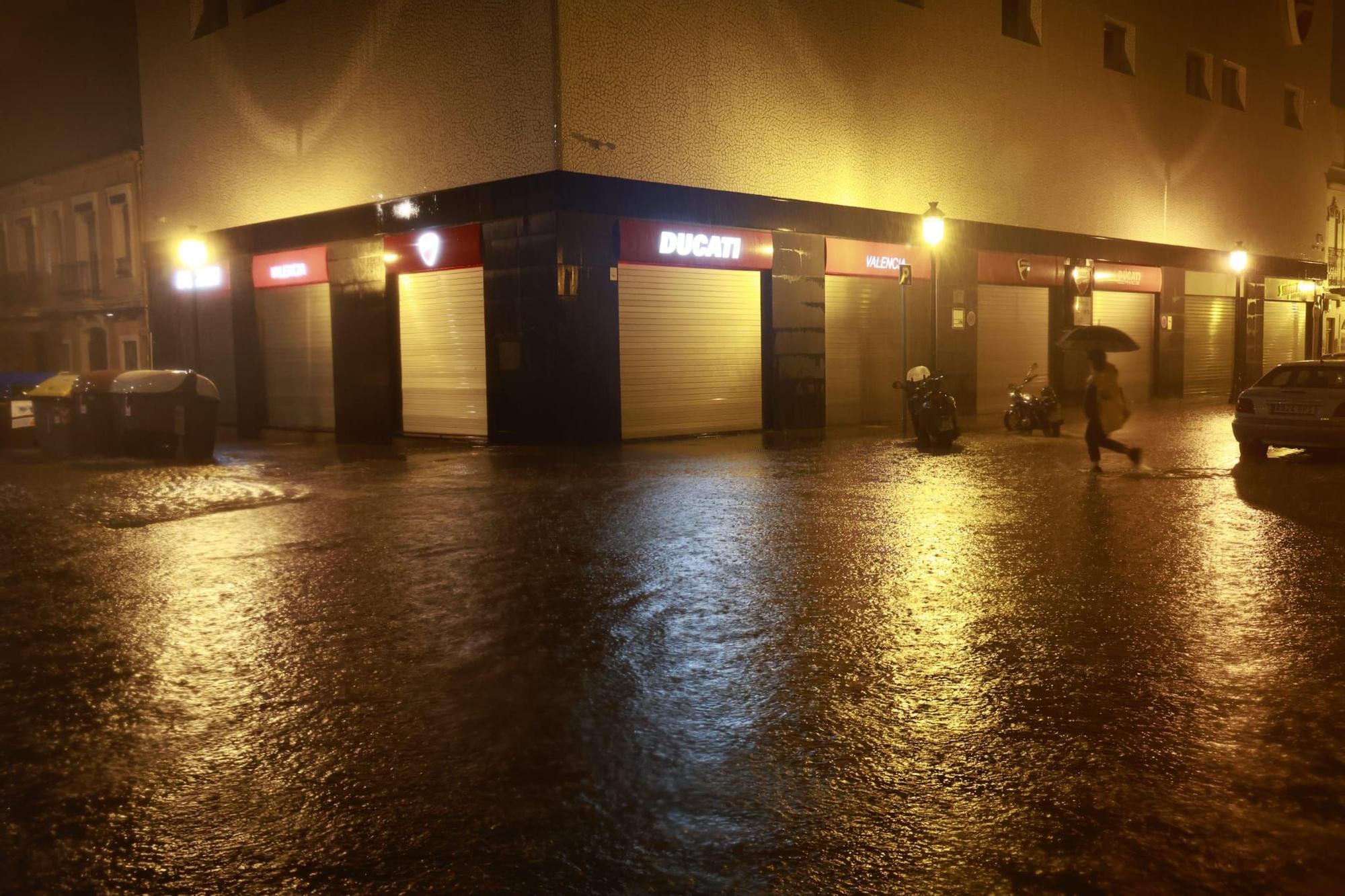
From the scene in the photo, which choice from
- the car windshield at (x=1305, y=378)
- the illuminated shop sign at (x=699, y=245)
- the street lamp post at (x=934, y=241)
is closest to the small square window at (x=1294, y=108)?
the street lamp post at (x=934, y=241)

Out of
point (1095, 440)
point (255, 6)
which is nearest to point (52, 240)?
point (255, 6)

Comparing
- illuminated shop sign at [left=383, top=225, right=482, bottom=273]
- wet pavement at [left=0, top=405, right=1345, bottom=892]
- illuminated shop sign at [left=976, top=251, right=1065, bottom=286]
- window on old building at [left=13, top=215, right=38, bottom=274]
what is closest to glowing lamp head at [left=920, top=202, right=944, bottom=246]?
illuminated shop sign at [left=976, top=251, right=1065, bottom=286]

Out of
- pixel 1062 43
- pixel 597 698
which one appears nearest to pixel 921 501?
pixel 597 698

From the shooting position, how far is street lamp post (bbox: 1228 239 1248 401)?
30.9 meters

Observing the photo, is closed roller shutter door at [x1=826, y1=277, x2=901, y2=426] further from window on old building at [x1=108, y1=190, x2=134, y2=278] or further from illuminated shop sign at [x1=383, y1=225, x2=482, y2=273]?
window on old building at [x1=108, y1=190, x2=134, y2=278]

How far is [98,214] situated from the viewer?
32062mm

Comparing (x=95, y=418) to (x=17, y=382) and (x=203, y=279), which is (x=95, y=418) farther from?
(x=203, y=279)

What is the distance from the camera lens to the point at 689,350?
66.1 ft

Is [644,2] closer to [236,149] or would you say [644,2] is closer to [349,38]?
[349,38]

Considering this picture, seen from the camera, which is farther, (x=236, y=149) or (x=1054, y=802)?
(x=236, y=149)

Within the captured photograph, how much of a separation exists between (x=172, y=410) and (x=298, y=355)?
6.43 meters

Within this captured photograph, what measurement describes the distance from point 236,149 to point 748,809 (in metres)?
23.4

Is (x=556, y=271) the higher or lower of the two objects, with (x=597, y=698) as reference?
higher

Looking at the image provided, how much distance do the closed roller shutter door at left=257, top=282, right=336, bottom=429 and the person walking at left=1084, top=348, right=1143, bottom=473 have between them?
14.5 meters
